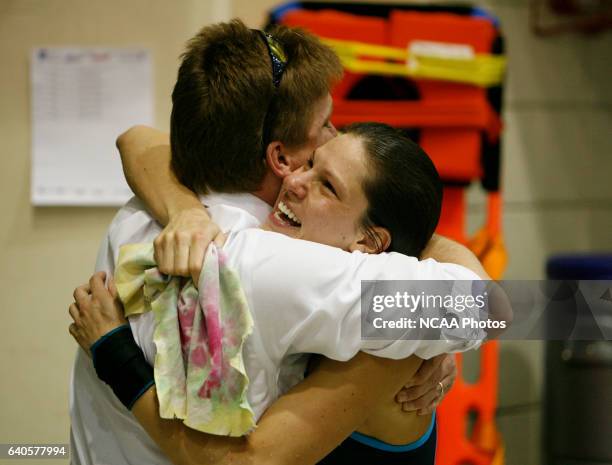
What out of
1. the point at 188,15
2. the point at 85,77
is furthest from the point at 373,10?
the point at 85,77

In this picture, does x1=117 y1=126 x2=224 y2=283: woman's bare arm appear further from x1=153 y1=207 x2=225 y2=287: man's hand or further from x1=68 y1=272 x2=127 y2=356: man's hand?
x1=68 y1=272 x2=127 y2=356: man's hand

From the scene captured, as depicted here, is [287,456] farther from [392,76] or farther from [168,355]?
[392,76]

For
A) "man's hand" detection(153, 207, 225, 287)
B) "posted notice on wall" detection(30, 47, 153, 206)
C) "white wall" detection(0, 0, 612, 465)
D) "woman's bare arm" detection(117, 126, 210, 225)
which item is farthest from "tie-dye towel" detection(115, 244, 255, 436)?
"posted notice on wall" detection(30, 47, 153, 206)

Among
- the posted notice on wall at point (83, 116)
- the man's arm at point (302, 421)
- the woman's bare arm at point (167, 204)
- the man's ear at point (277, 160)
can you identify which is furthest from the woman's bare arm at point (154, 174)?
Result: the posted notice on wall at point (83, 116)

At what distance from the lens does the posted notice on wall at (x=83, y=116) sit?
1.99 meters

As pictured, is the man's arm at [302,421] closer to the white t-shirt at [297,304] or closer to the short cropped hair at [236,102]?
the white t-shirt at [297,304]

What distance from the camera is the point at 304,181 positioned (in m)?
0.99

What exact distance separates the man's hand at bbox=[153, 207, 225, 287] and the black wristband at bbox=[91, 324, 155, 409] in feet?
0.36

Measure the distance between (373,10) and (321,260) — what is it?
4.48ft

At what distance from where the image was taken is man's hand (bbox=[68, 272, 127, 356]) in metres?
0.93

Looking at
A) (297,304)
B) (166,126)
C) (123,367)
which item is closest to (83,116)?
(166,126)

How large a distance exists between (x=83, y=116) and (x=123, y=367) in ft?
4.17

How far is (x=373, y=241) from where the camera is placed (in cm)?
95

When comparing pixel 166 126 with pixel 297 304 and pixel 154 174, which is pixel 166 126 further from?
pixel 297 304
